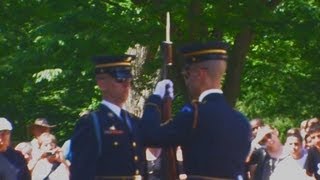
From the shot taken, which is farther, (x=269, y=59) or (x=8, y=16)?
(x=269, y=59)

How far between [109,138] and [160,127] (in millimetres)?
727

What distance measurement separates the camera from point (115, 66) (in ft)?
26.0

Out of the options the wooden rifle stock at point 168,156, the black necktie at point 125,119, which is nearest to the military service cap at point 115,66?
the black necktie at point 125,119

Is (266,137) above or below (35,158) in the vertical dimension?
above

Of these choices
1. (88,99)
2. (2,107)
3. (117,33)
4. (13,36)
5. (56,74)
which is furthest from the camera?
(2,107)

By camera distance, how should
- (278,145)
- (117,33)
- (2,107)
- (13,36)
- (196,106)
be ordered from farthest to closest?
(2,107) < (13,36) < (117,33) < (278,145) < (196,106)

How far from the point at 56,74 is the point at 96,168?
13.0m

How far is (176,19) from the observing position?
58.2 feet

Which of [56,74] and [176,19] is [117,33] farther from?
[56,74]

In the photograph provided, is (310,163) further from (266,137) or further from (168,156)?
(168,156)

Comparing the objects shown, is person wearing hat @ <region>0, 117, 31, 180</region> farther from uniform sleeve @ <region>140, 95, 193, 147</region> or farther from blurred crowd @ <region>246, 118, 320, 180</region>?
uniform sleeve @ <region>140, 95, 193, 147</region>

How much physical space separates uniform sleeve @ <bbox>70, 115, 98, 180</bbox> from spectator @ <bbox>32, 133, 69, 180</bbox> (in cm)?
525

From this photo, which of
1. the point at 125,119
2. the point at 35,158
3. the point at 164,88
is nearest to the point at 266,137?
the point at 35,158

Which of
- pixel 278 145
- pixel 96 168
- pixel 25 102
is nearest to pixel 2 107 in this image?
pixel 25 102
